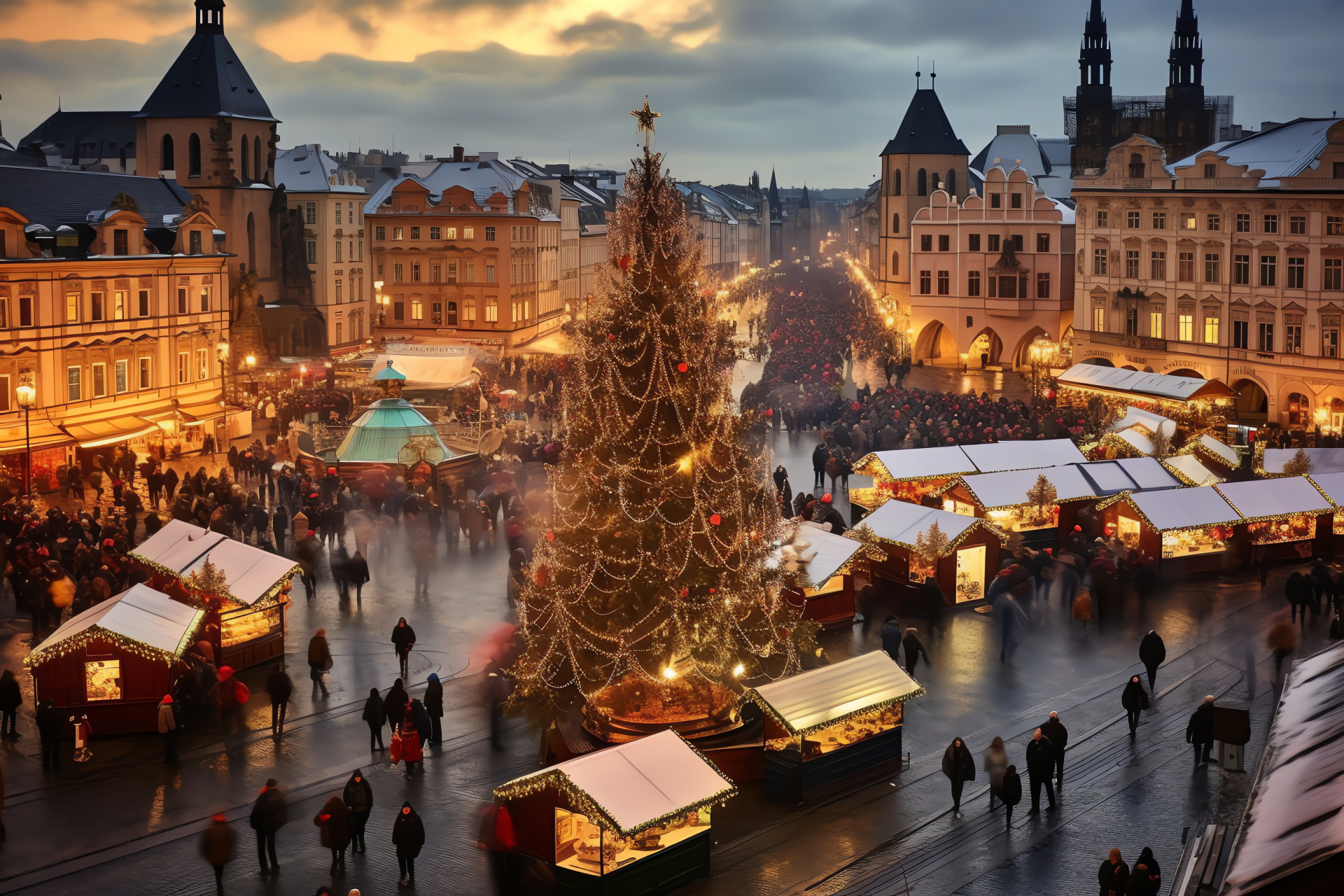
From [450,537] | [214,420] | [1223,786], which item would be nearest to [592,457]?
[1223,786]

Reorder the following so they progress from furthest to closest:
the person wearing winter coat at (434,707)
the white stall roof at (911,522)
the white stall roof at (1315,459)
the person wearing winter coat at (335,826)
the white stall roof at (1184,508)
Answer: the white stall roof at (1315,459) → the white stall roof at (1184,508) → the white stall roof at (911,522) → the person wearing winter coat at (434,707) → the person wearing winter coat at (335,826)

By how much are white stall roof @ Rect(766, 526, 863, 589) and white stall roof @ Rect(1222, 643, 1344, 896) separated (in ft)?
37.0

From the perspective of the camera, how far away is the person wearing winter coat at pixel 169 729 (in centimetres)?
1686

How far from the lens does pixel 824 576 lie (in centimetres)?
2242

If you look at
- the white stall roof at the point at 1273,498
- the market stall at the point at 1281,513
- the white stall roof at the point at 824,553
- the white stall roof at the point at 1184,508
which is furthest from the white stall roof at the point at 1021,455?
the white stall roof at the point at 824,553

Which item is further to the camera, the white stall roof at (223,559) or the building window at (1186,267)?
the building window at (1186,267)

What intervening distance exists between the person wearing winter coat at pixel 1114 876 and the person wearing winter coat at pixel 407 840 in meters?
6.63

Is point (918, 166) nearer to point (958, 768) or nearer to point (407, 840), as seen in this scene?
point (958, 768)

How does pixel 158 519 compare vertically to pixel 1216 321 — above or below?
below

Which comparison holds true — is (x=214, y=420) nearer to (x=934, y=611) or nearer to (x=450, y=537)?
(x=450, y=537)

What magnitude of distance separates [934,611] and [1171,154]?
229 feet

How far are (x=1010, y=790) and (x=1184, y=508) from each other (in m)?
13.3

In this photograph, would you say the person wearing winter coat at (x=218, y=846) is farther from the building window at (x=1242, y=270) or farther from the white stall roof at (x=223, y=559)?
the building window at (x=1242, y=270)

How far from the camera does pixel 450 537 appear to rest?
2938cm
